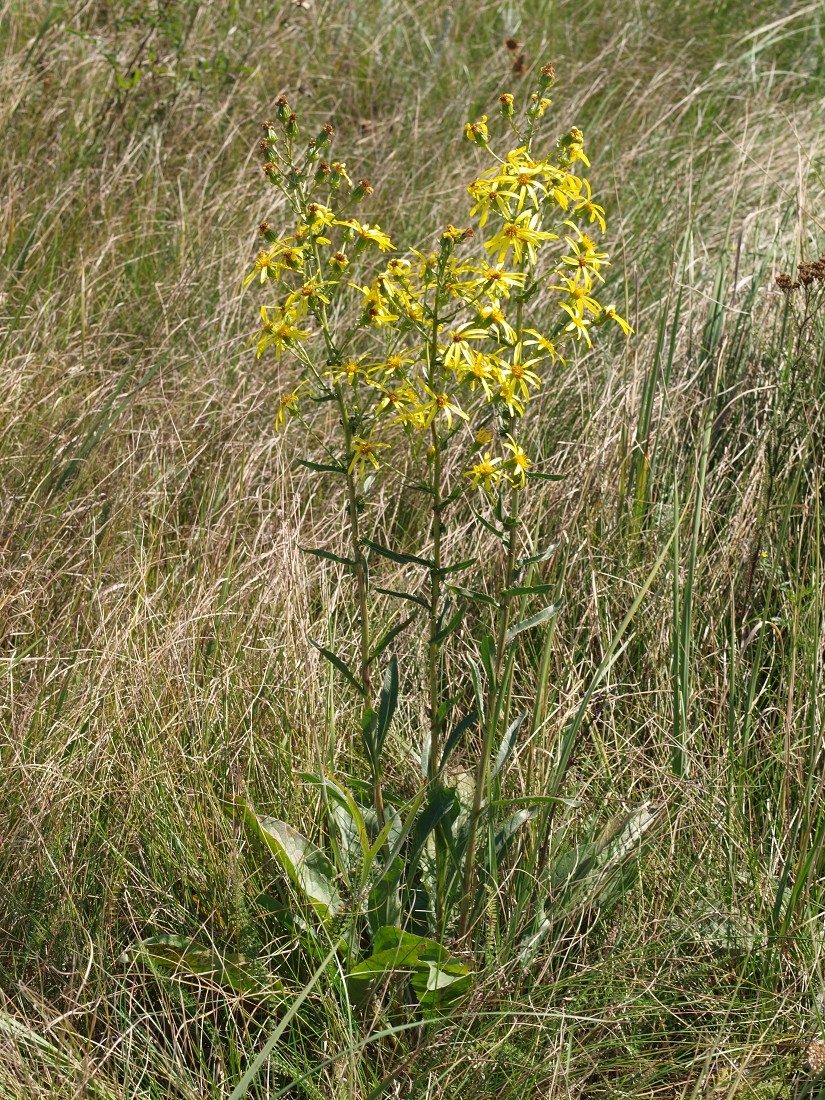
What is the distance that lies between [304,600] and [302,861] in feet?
2.29

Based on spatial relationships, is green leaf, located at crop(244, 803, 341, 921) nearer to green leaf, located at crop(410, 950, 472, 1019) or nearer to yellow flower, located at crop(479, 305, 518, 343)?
green leaf, located at crop(410, 950, 472, 1019)

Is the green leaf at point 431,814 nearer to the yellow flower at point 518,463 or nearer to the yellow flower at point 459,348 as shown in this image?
the yellow flower at point 518,463

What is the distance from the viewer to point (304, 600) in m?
2.39

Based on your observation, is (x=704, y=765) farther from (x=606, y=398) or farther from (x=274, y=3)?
(x=274, y=3)

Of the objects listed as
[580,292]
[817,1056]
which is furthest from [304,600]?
[817,1056]

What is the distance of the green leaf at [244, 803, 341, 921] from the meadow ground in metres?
0.08

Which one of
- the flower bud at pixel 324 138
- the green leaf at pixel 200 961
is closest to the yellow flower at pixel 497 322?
the flower bud at pixel 324 138

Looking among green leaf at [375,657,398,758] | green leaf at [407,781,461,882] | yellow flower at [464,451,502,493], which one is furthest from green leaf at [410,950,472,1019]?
yellow flower at [464,451,502,493]

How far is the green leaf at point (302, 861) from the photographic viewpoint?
1813 millimetres

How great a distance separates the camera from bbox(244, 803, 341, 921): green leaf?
5.95ft

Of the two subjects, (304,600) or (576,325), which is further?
(304,600)

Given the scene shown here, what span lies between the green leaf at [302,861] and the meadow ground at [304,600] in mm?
83

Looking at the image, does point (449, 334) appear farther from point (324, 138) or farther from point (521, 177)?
point (324, 138)

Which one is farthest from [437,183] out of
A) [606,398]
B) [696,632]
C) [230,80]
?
[696,632]
